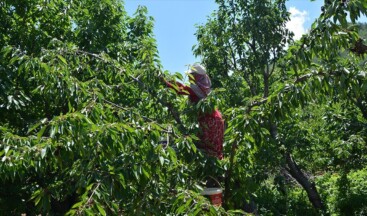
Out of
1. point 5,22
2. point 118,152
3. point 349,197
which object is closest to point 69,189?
point 118,152

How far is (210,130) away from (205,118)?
0.10 m

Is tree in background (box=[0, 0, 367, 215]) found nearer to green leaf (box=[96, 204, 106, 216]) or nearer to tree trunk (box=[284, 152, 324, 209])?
green leaf (box=[96, 204, 106, 216])

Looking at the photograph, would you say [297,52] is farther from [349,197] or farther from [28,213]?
[349,197]

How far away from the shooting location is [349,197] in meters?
9.42

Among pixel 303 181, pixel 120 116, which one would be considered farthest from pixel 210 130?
pixel 303 181

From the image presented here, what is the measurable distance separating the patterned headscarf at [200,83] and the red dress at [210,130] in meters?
0.04

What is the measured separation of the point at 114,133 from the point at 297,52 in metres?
1.14

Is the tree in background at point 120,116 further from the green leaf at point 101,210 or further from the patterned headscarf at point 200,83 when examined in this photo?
the patterned headscarf at point 200,83

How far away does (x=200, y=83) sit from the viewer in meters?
3.58

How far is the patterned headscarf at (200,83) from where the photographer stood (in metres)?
3.56

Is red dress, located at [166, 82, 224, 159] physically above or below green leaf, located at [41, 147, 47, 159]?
above

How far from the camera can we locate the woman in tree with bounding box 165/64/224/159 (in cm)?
348

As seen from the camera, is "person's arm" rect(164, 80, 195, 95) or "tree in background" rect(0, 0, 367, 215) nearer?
"tree in background" rect(0, 0, 367, 215)

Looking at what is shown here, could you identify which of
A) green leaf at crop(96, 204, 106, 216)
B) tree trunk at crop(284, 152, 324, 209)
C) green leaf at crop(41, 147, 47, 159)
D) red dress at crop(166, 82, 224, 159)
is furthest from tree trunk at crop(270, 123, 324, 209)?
green leaf at crop(96, 204, 106, 216)
